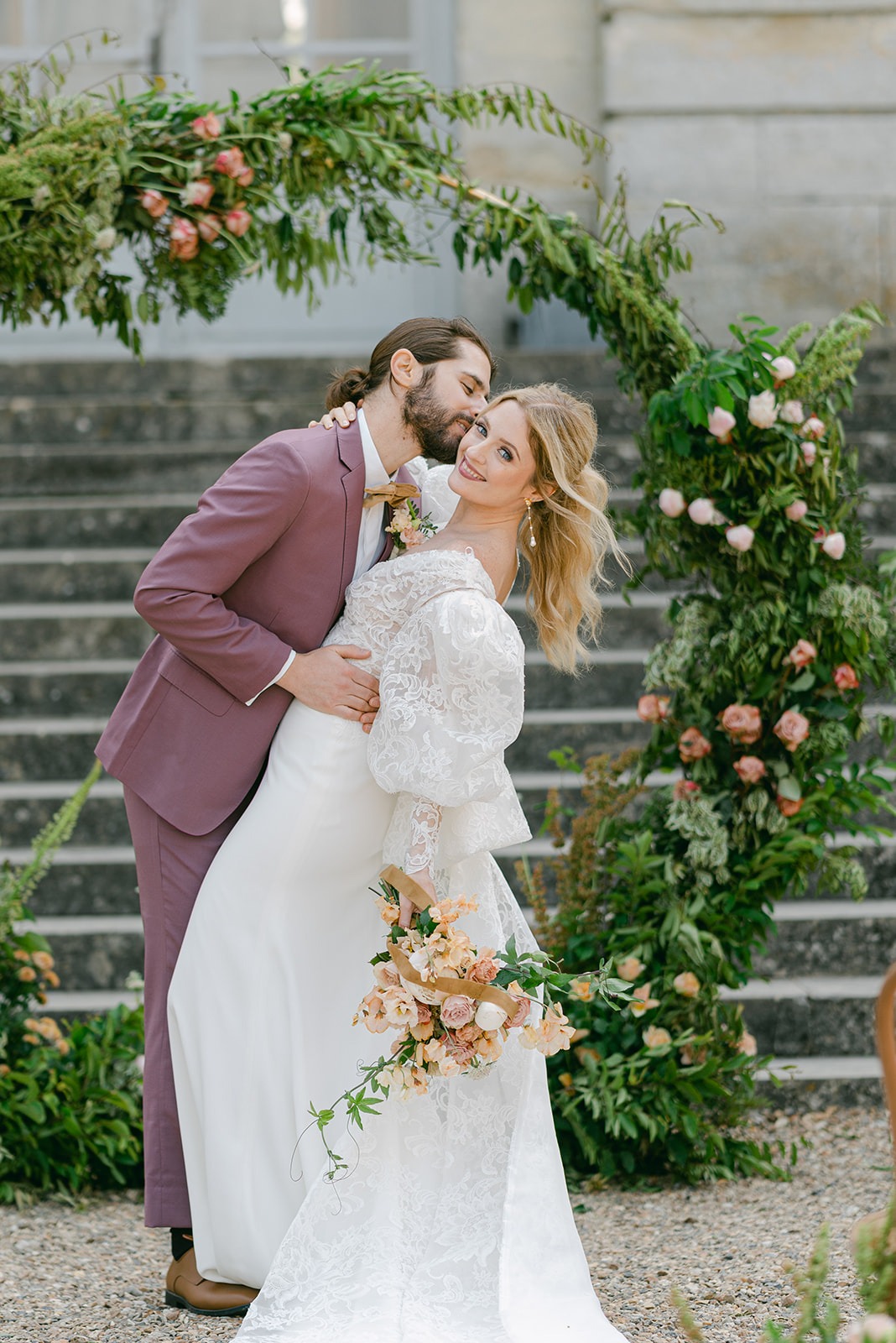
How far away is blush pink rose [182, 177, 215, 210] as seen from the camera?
11.3 feet

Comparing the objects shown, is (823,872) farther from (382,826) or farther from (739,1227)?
(382,826)

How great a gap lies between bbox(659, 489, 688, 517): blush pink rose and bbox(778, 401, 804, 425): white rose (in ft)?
0.95

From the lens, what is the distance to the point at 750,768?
347 centimetres

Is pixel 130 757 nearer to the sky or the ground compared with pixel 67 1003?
nearer to the sky

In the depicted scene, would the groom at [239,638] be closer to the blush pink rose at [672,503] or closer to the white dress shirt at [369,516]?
the white dress shirt at [369,516]

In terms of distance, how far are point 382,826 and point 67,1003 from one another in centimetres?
162

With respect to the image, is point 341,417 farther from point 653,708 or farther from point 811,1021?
point 811,1021

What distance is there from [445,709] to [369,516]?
548 millimetres

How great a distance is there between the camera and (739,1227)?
3.22 meters

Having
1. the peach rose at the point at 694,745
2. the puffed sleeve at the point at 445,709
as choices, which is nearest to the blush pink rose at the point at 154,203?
the puffed sleeve at the point at 445,709

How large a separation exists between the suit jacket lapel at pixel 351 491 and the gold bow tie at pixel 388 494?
0.11 feet

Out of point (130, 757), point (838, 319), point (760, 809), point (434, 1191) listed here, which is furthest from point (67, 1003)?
point (838, 319)

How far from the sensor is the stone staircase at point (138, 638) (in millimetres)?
4162

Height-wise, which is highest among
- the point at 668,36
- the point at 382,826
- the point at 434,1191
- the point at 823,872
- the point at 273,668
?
the point at 668,36
